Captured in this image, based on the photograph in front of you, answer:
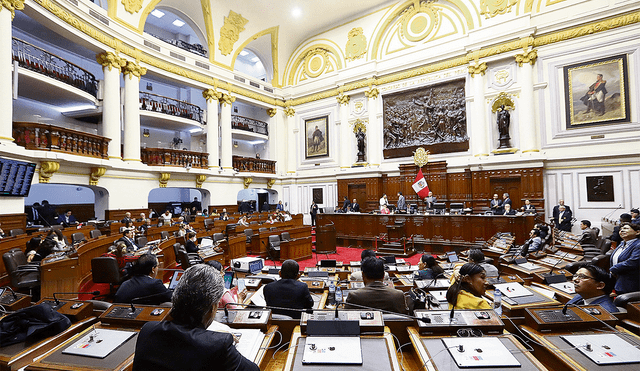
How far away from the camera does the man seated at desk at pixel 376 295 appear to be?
2.39m

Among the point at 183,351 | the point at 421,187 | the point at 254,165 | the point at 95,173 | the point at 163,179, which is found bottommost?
the point at 183,351

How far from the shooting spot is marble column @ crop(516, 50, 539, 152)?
11086 millimetres

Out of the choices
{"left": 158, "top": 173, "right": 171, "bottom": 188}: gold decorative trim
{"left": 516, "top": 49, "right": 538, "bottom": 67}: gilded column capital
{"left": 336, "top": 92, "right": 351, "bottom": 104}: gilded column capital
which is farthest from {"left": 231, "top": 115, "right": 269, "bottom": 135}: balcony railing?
{"left": 516, "top": 49, "right": 538, "bottom": 67}: gilded column capital

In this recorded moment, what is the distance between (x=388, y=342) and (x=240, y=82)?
53.2ft

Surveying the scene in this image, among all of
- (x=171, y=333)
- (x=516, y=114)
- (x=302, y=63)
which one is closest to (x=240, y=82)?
(x=302, y=63)

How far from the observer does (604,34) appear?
1023cm

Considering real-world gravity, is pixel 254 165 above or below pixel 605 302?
above

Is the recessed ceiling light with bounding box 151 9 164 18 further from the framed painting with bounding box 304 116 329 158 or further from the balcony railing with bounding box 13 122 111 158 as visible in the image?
the framed painting with bounding box 304 116 329 158

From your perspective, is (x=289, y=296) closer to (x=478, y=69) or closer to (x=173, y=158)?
(x=173, y=158)

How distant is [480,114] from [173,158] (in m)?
12.6

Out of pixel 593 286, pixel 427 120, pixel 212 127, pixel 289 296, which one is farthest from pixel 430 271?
pixel 212 127

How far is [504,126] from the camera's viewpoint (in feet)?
37.7

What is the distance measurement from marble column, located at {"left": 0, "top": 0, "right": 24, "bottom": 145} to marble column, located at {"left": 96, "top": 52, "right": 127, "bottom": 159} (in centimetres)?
305

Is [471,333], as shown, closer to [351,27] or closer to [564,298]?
[564,298]
